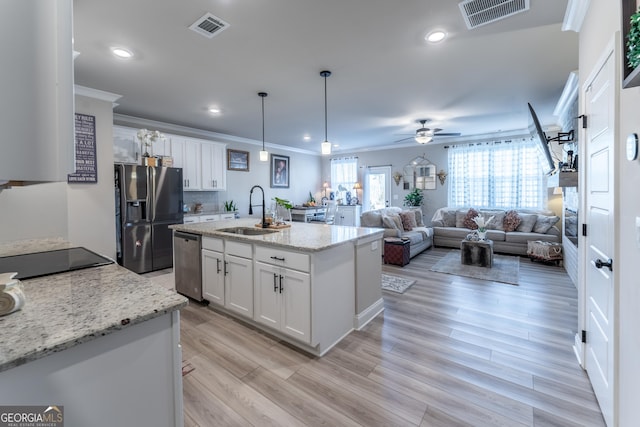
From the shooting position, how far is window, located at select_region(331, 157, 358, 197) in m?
8.95

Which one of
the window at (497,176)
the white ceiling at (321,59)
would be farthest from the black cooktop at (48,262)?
the window at (497,176)

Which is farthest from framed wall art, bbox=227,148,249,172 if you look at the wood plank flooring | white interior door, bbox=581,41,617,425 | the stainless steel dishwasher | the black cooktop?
white interior door, bbox=581,41,617,425

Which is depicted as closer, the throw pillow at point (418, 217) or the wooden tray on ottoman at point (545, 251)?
the wooden tray on ottoman at point (545, 251)

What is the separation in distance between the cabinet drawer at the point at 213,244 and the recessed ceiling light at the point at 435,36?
9.00 feet

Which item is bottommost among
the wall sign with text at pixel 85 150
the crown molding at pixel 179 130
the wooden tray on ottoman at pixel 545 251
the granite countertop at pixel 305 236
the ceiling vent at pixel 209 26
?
the wooden tray on ottoman at pixel 545 251

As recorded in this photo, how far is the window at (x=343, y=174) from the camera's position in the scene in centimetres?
895

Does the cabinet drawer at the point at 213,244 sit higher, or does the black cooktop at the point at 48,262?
the black cooktop at the point at 48,262

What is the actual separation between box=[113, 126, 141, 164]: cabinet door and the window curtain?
576cm

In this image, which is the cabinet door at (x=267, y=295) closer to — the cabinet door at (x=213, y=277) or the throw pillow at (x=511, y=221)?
the cabinet door at (x=213, y=277)

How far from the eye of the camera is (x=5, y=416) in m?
0.73

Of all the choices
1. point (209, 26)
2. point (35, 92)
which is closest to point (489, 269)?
point (209, 26)

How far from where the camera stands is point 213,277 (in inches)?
121

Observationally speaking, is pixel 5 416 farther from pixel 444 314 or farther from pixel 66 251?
pixel 444 314

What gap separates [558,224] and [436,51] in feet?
17.5
